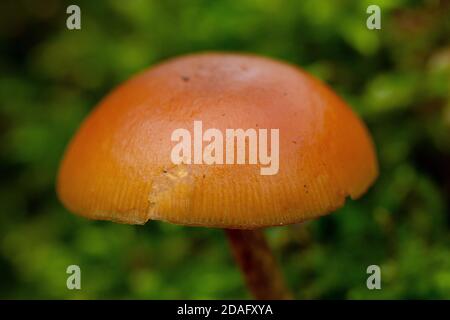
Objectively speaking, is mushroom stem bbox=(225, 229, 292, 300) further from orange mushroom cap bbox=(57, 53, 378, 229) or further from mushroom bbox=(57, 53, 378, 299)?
orange mushroom cap bbox=(57, 53, 378, 229)

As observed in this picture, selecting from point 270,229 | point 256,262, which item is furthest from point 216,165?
point 270,229

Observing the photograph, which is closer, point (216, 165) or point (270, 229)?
point (216, 165)

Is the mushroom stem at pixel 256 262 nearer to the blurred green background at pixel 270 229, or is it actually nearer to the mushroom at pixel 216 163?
the mushroom at pixel 216 163

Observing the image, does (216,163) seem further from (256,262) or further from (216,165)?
(256,262)

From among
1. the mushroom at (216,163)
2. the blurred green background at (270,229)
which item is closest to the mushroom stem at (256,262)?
the mushroom at (216,163)

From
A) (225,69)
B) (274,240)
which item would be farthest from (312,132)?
(274,240)

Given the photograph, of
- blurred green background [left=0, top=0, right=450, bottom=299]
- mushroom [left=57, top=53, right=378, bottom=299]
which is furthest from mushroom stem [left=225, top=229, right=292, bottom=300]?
blurred green background [left=0, top=0, right=450, bottom=299]

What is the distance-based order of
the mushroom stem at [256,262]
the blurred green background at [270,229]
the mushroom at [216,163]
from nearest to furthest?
the mushroom at [216,163] < the mushroom stem at [256,262] < the blurred green background at [270,229]
